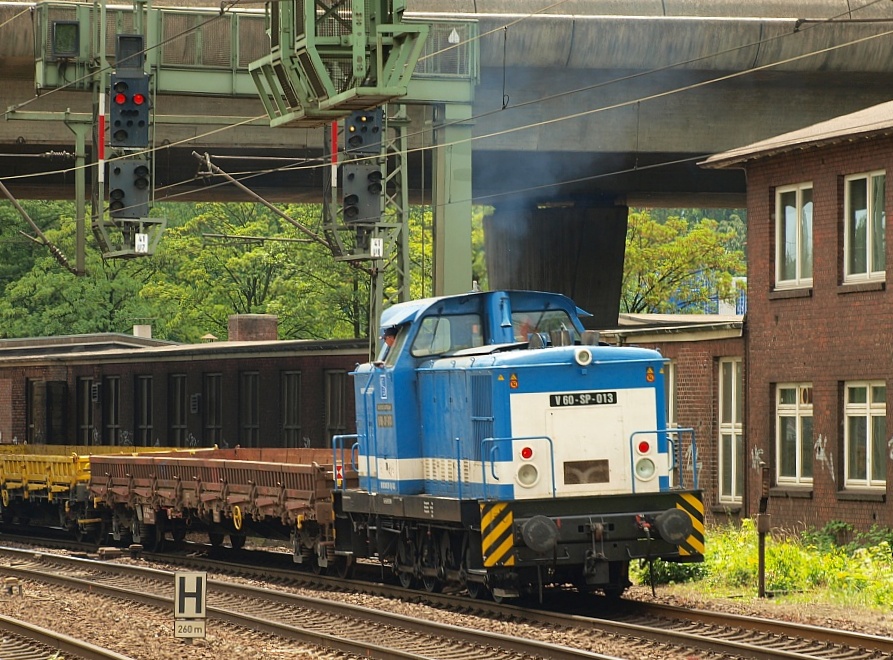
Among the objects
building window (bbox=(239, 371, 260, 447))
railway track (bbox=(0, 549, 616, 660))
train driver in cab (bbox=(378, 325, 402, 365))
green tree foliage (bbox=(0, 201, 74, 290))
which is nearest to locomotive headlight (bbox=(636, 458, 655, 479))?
railway track (bbox=(0, 549, 616, 660))

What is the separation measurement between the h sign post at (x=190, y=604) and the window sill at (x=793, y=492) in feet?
33.8

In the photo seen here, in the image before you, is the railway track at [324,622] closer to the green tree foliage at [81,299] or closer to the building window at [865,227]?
the building window at [865,227]

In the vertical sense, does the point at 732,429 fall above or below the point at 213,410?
above

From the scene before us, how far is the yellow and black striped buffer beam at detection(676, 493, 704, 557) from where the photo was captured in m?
15.4

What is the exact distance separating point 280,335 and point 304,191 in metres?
24.2

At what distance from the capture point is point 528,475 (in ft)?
49.9

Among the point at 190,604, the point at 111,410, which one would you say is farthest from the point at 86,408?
the point at 190,604

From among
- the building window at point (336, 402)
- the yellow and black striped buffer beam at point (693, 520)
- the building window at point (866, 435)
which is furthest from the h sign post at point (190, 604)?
the building window at point (336, 402)

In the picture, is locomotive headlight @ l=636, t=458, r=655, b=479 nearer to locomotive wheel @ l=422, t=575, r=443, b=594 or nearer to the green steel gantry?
locomotive wheel @ l=422, t=575, r=443, b=594

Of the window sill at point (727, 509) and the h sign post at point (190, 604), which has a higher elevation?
the h sign post at point (190, 604)

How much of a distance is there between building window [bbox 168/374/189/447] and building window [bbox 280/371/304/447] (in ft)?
14.5

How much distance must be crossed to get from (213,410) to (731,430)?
15.7 meters

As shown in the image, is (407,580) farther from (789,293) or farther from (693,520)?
(789,293)

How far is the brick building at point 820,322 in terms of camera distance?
19.8 m
